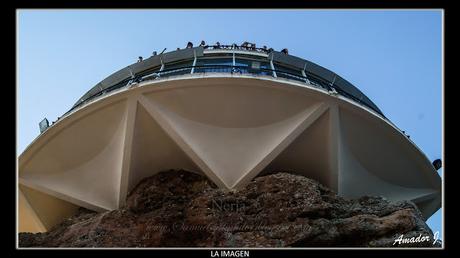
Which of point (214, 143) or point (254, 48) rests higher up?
point (254, 48)

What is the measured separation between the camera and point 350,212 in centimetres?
1759

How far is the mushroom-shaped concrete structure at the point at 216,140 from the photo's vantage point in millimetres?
20000

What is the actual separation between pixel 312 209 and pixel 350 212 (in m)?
1.46

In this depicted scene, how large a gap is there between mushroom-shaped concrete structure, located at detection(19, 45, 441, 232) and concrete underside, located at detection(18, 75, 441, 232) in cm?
4

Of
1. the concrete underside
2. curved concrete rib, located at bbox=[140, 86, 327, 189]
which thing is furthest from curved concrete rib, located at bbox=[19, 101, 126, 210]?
curved concrete rib, located at bbox=[140, 86, 327, 189]

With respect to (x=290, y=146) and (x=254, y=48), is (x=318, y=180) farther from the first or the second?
(x=254, y=48)

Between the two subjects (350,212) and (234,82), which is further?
(234,82)

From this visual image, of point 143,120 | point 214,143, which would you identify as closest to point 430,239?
point 214,143

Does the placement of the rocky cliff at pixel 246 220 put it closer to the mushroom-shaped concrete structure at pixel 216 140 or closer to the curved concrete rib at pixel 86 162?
the mushroom-shaped concrete structure at pixel 216 140

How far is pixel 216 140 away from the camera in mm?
20484

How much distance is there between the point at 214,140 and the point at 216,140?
8 centimetres

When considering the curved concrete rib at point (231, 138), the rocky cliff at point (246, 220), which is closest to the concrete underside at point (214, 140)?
the curved concrete rib at point (231, 138)

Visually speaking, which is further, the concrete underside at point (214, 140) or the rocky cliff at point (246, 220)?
the concrete underside at point (214, 140)

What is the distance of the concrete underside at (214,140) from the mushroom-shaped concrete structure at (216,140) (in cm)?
4
